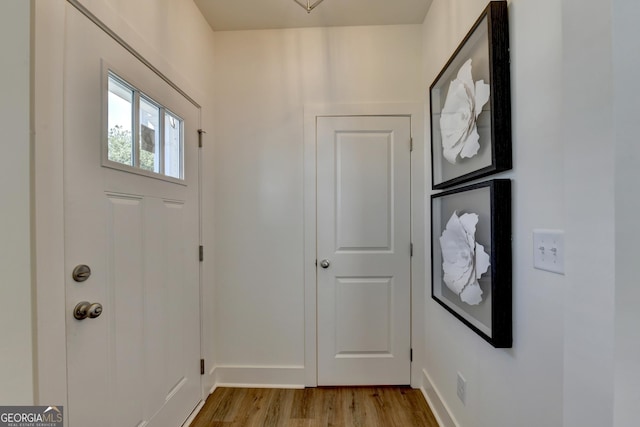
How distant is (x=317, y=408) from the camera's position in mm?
1726

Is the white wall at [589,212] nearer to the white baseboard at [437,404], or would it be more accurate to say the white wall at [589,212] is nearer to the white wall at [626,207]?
the white wall at [626,207]

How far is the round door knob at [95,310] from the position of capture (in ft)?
3.13

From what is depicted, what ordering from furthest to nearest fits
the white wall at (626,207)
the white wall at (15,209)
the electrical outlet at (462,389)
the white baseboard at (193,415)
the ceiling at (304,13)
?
the ceiling at (304,13) < the white baseboard at (193,415) < the electrical outlet at (462,389) < the white wall at (15,209) < the white wall at (626,207)

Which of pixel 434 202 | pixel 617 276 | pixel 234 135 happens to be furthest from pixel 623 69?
pixel 234 135

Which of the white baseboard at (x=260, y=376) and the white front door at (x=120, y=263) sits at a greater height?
the white front door at (x=120, y=263)

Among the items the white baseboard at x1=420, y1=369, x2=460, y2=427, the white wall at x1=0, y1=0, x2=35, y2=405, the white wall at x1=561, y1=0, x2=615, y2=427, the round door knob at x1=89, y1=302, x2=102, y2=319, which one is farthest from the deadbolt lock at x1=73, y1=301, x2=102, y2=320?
the white baseboard at x1=420, y1=369, x2=460, y2=427

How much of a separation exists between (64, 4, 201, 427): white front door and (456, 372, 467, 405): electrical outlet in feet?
5.07

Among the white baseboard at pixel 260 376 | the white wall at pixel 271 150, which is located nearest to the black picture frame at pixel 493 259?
the white wall at pixel 271 150

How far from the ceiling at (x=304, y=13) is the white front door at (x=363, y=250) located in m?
0.68

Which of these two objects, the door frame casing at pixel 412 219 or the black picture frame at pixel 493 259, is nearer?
the black picture frame at pixel 493 259

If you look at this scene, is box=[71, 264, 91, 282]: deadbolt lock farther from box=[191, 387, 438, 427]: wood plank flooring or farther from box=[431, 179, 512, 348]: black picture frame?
box=[431, 179, 512, 348]: black picture frame

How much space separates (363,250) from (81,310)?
155cm

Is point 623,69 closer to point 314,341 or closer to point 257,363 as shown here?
point 314,341

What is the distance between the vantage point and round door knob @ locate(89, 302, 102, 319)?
954 mm
